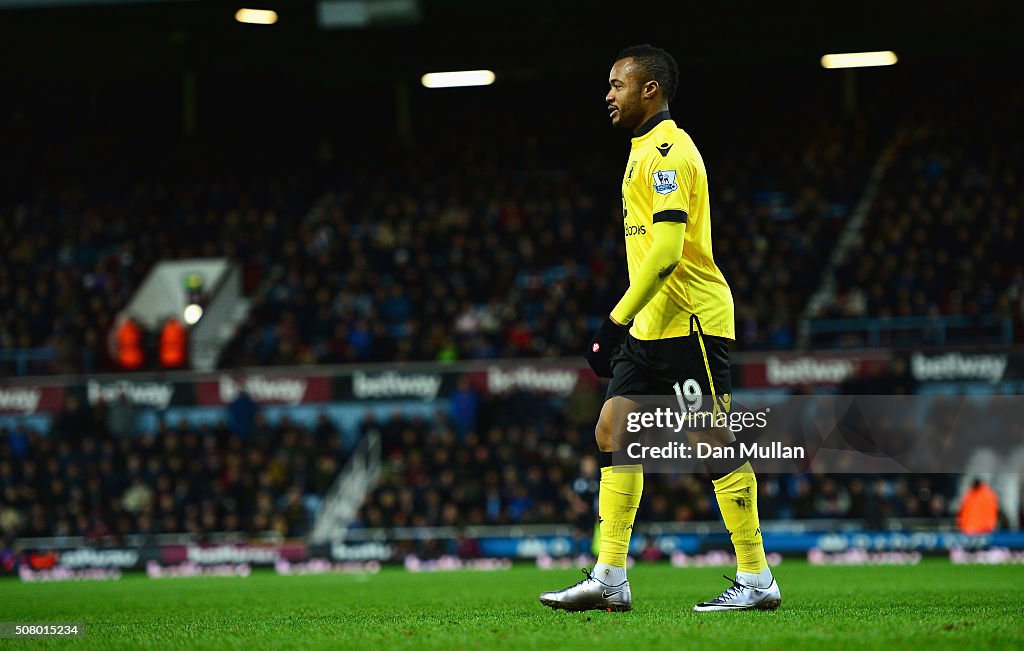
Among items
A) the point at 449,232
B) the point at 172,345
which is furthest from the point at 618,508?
the point at 449,232

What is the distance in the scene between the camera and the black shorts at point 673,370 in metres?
5.88

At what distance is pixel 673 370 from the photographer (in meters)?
5.88

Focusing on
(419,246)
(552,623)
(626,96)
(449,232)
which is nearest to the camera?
(552,623)

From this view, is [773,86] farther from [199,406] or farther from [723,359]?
[723,359]

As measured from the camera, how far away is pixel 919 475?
65.7 feet

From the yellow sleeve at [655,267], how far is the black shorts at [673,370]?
23cm

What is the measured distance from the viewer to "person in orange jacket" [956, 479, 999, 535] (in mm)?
18312

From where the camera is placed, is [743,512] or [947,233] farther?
[947,233]

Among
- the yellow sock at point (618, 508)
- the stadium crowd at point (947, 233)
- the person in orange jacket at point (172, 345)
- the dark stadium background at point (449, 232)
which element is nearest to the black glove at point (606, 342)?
the yellow sock at point (618, 508)

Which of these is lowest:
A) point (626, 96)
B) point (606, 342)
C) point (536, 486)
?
point (536, 486)

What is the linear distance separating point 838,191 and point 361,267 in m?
9.32

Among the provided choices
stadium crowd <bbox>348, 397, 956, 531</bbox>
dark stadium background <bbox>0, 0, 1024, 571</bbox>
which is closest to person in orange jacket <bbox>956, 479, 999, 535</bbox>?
dark stadium background <bbox>0, 0, 1024, 571</bbox>

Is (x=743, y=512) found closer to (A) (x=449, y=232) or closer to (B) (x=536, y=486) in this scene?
(B) (x=536, y=486)

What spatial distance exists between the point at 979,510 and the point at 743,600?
1349 cm
